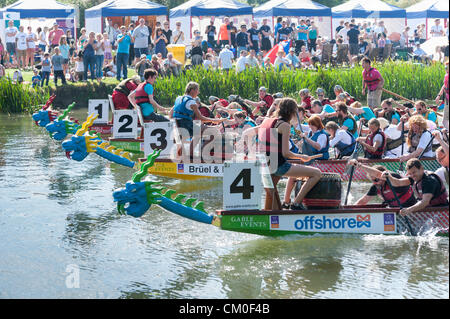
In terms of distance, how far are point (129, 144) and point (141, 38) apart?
11.8m

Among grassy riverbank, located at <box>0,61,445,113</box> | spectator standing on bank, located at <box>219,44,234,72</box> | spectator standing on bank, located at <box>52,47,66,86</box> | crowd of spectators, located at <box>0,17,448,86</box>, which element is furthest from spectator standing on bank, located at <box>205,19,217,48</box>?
spectator standing on bank, located at <box>52,47,66,86</box>

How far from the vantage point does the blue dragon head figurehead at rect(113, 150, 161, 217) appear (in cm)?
861

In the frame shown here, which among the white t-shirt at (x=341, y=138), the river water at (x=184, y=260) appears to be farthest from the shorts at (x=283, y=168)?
the white t-shirt at (x=341, y=138)

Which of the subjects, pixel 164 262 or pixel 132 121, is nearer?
pixel 164 262

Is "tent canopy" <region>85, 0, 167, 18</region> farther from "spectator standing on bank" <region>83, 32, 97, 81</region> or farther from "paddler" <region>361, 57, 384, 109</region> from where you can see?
"paddler" <region>361, 57, 384, 109</region>

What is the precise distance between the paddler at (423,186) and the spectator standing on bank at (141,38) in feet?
60.0

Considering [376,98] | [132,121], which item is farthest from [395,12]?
[132,121]

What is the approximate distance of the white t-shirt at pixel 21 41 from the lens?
27594mm

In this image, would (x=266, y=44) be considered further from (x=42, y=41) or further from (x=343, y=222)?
(x=343, y=222)

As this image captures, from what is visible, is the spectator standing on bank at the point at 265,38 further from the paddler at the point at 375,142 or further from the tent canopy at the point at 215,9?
the paddler at the point at 375,142

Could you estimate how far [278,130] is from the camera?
904 cm

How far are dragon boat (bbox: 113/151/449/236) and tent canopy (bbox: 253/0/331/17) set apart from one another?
76.6ft
